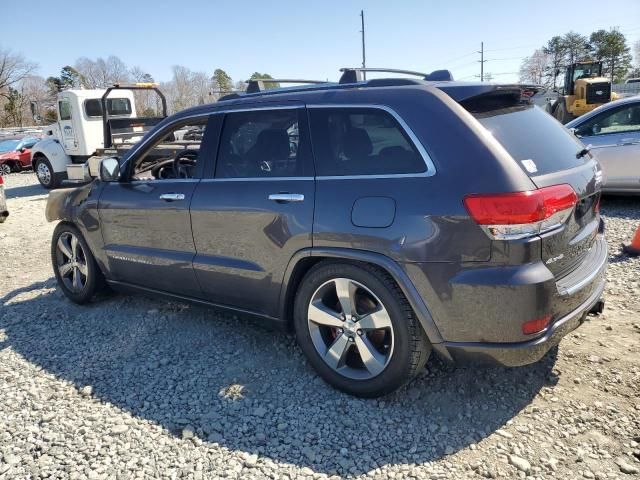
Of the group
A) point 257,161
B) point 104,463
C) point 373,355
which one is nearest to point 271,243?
point 257,161

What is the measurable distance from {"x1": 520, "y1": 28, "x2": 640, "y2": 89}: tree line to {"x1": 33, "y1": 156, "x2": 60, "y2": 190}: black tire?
180 feet

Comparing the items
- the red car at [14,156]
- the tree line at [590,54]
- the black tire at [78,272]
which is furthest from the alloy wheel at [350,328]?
the tree line at [590,54]

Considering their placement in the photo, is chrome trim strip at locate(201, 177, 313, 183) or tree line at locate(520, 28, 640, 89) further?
tree line at locate(520, 28, 640, 89)

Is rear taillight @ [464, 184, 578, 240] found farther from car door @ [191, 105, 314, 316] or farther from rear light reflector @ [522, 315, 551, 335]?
car door @ [191, 105, 314, 316]

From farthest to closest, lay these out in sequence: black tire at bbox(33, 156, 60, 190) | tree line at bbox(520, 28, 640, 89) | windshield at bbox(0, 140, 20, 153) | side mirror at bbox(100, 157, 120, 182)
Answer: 1. tree line at bbox(520, 28, 640, 89)
2. windshield at bbox(0, 140, 20, 153)
3. black tire at bbox(33, 156, 60, 190)
4. side mirror at bbox(100, 157, 120, 182)

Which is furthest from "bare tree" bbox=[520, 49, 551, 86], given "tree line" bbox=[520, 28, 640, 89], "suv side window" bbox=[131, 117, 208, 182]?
"suv side window" bbox=[131, 117, 208, 182]

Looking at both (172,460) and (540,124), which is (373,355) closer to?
(172,460)

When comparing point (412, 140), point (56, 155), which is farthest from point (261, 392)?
point (56, 155)

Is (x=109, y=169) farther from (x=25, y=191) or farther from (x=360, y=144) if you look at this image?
(x=25, y=191)

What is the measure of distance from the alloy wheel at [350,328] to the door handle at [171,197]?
1.33 metres

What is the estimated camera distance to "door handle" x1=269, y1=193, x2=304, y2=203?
3041mm

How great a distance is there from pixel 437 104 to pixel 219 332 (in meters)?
2.46

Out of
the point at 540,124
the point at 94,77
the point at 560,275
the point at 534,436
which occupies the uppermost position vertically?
the point at 94,77

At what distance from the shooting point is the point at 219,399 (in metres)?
3.15
